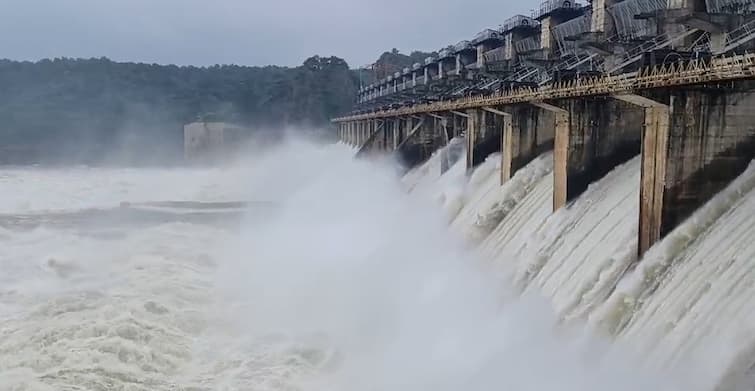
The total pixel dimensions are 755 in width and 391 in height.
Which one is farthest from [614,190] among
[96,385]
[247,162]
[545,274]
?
[247,162]

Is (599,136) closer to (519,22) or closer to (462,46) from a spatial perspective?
(519,22)

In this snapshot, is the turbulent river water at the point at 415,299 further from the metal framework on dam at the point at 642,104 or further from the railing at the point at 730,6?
the railing at the point at 730,6

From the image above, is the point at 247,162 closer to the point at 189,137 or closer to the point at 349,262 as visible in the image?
the point at 189,137

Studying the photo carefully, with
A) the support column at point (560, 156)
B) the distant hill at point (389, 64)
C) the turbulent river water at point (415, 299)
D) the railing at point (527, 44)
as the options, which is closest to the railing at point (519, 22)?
the railing at point (527, 44)

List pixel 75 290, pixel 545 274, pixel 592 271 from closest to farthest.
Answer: pixel 592 271 < pixel 545 274 < pixel 75 290

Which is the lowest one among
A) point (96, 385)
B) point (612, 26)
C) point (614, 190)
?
point (96, 385)

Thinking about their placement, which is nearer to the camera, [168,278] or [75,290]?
[75,290]
